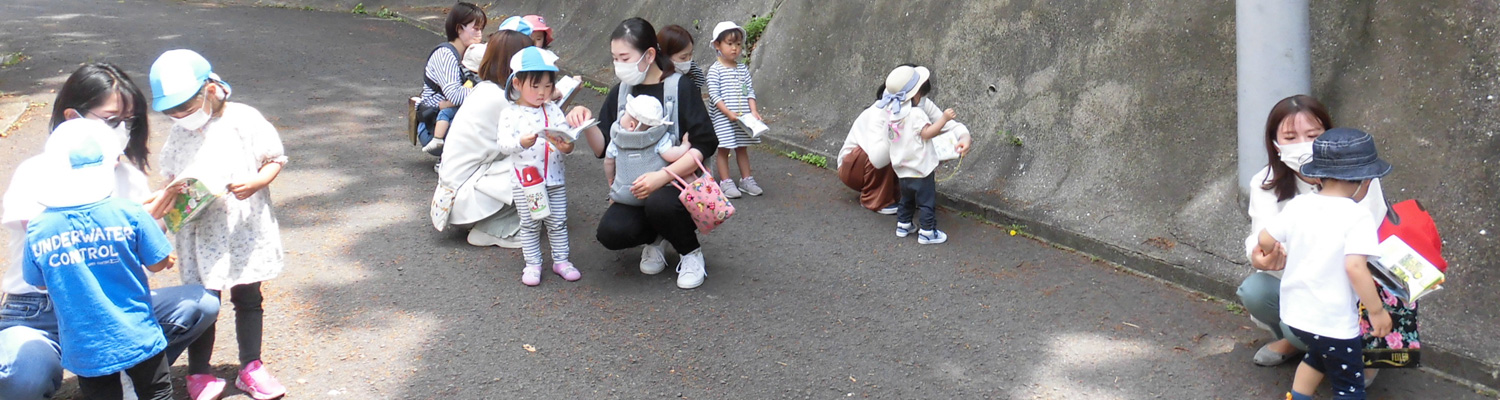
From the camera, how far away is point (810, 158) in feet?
27.0

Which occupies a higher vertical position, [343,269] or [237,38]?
[343,269]

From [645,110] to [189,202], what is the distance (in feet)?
6.80

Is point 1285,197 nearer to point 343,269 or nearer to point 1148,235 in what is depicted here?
point 1148,235

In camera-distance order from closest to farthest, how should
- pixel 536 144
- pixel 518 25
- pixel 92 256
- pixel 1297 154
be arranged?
pixel 92 256
pixel 1297 154
pixel 536 144
pixel 518 25

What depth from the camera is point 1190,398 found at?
434 centimetres

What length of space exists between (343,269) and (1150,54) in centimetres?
472

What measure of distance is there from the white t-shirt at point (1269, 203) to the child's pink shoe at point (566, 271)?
10.4 ft

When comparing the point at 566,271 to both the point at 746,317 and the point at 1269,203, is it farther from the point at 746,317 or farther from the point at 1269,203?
the point at 1269,203

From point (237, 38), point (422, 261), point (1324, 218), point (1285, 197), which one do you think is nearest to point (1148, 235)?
point (1285, 197)

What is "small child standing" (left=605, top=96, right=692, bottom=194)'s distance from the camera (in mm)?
5305

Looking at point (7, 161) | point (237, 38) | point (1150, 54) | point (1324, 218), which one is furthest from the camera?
point (237, 38)

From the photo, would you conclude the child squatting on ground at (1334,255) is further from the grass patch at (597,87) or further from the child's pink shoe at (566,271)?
the grass patch at (597,87)

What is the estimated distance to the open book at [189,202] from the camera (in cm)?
389

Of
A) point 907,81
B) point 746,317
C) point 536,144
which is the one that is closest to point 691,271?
point 746,317
